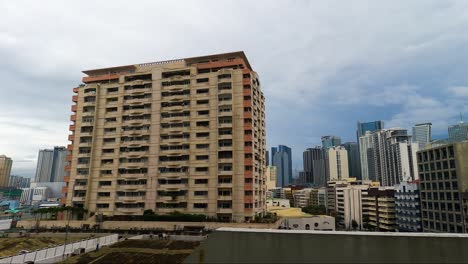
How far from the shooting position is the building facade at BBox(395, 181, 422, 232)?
296 ft

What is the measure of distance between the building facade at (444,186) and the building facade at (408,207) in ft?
10.8

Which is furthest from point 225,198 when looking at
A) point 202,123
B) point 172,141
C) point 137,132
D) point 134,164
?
point 137,132

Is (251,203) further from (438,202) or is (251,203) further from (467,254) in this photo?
(467,254)

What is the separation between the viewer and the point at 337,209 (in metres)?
138

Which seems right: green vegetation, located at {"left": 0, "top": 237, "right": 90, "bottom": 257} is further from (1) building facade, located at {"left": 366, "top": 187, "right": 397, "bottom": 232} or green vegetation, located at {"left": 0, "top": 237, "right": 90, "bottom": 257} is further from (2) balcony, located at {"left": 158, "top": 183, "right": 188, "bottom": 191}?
(1) building facade, located at {"left": 366, "top": 187, "right": 397, "bottom": 232}

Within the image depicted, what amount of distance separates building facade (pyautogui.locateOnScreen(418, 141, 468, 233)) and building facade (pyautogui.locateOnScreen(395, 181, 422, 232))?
3.30 m

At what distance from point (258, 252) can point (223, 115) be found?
2718 inches

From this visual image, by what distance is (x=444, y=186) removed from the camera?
78.9m

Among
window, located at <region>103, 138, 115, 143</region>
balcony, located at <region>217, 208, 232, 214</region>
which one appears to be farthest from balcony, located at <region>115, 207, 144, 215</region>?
balcony, located at <region>217, 208, 232, 214</region>

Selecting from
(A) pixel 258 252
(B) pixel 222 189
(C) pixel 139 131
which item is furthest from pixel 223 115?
(A) pixel 258 252

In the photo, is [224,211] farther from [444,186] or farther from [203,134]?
[444,186]

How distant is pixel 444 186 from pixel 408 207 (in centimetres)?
1821

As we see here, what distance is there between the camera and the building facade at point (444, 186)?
73062 mm

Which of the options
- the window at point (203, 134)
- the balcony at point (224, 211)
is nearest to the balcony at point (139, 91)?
the window at point (203, 134)
